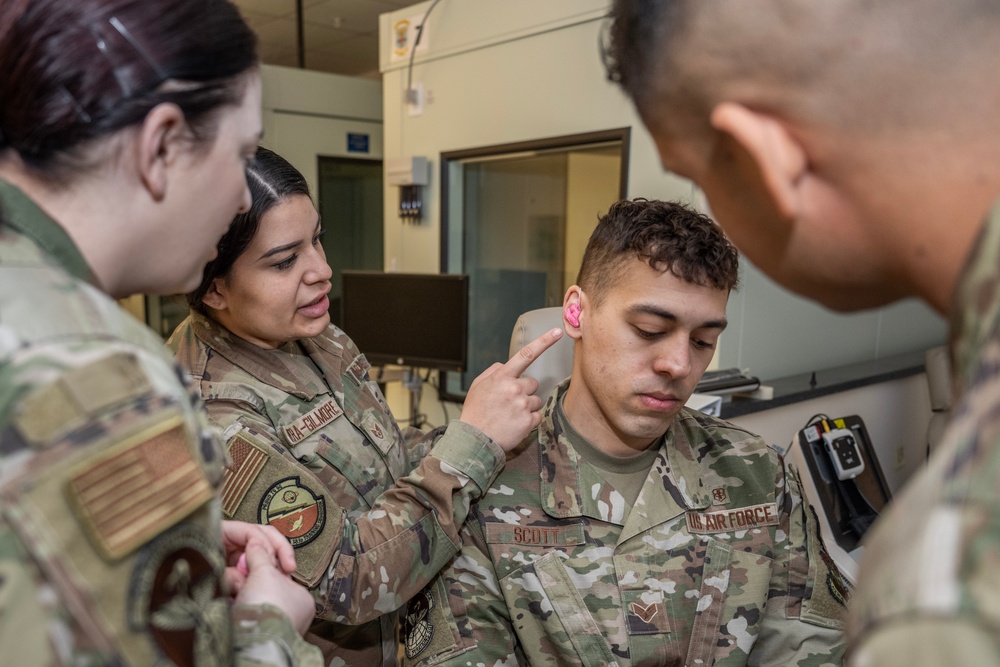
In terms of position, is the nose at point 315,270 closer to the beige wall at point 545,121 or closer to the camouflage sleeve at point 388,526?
the camouflage sleeve at point 388,526

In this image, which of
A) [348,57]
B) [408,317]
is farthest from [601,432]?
[348,57]

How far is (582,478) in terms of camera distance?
4.65 ft

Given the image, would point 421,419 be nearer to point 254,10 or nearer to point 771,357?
point 771,357

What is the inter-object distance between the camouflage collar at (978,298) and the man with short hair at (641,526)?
868mm

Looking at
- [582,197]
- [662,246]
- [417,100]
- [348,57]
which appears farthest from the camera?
[348,57]

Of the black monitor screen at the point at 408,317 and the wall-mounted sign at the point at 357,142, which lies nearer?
the black monitor screen at the point at 408,317

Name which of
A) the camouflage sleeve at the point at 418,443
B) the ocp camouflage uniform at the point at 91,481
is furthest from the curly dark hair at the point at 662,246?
the ocp camouflage uniform at the point at 91,481

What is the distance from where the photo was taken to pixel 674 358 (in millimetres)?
1328

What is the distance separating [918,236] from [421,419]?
3.80 meters

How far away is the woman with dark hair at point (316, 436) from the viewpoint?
44.7 inches

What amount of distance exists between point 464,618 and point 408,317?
239 centimetres

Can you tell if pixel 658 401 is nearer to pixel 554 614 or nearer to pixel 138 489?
pixel 554 614

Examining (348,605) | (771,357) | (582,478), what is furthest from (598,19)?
(348,605)

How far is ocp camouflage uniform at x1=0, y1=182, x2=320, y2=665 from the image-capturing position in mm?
444
